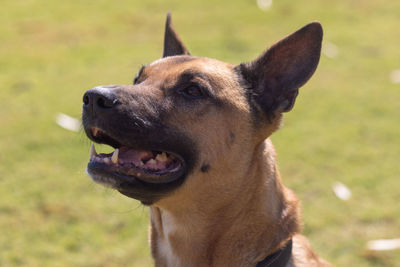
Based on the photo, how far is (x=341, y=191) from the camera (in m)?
6.87

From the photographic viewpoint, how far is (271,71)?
4152mm

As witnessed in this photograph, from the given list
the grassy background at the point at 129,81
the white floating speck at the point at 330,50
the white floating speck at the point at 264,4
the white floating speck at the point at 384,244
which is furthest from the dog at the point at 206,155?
the white floating speck at the point at 264,4

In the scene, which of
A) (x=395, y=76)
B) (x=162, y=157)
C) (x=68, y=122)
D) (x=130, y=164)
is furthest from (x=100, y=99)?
(x=395, y=76)

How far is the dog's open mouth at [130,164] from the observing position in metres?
3.52

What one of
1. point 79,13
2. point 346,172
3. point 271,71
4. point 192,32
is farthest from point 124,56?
point 271,71

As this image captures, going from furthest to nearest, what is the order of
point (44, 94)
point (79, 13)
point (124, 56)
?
1. point (79, 13)
2. point (124, 56)
3. point (44, 94)

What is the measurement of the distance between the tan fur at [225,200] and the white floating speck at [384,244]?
84.7 inches

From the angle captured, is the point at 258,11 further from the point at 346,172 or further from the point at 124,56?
the point at 346,172

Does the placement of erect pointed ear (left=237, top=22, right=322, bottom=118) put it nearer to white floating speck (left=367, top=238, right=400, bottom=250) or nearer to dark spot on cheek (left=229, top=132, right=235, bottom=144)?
dark spot on cheek (left=229, top=132, right=235, bottom=144)

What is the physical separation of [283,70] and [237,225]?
120 centimetres

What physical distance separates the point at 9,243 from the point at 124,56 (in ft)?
19.4

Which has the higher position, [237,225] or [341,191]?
[237,225]

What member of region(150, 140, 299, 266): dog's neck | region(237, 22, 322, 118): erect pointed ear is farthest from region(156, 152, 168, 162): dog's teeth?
region(237, 22, 322, 118): erect pointed ear

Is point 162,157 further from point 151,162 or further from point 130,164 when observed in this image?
point 130,164
